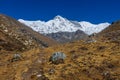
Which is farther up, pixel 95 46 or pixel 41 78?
pixel 95 46

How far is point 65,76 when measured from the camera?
32156mm

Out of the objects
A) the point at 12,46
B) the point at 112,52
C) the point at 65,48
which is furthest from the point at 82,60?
the point at 12,46

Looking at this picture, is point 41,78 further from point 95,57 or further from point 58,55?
point 95,57

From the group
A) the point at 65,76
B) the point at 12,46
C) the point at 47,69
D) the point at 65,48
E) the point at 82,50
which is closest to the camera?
the point at 65,76

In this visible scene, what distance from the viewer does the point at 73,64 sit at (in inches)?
1384

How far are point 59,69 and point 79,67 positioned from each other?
2.46 meters

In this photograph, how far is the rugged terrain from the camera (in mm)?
31969

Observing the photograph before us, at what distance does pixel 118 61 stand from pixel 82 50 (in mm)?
8232

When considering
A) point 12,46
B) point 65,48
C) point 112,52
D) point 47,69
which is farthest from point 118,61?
point 12,46

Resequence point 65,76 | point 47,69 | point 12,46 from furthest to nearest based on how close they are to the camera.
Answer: point 12,46 → point 47,69 → point 65,76

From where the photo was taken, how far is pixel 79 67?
111ft

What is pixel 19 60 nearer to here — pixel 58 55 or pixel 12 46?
pixel 58 55

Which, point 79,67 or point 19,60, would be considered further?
point 19,60

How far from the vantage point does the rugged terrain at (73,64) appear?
105 ft
